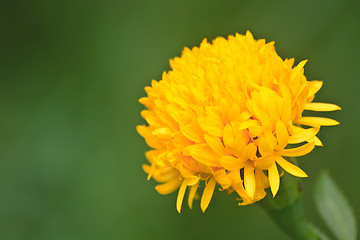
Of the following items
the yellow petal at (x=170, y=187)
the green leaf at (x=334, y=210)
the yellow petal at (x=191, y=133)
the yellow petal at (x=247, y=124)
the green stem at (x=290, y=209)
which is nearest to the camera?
the yellow petal at (x=247, y=124)

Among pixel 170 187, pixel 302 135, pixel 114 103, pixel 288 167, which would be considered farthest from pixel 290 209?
pixel 114 103

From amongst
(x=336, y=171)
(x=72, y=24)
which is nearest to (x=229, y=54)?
(x=336, y=171)

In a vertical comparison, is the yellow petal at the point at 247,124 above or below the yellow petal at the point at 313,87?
below

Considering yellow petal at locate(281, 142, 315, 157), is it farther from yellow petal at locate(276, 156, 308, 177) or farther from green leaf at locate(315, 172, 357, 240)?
green leaf at locate(315, 172, 357, 240)

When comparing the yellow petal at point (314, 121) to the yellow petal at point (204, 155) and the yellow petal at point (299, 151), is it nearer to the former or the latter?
the yellow petal at point (299, 151)

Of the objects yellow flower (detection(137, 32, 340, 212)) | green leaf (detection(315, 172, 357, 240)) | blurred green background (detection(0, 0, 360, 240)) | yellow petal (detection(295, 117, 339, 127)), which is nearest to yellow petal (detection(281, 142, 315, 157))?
yellow flower (detection(137, 32, 340, 212))

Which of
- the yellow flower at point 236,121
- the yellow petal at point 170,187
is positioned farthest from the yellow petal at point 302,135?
the yellow petal at point 170,187
